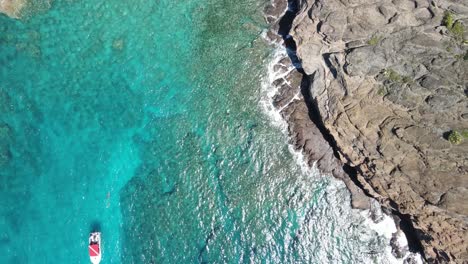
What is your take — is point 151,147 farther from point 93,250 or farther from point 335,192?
point 335,192

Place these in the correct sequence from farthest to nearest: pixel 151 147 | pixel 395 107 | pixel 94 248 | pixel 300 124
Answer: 1. pixel 151 147
2. pixel 94 248
3. pixel 300 124
4. pixel 395 107

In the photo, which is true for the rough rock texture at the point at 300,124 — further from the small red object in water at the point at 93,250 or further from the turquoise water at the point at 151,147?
the small red object in water at the point at 93,250

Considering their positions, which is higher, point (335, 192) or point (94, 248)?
point (335, 192)

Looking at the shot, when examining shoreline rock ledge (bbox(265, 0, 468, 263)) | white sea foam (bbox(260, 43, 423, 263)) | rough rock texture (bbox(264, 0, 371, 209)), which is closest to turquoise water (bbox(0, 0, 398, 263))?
white sea foam (bbox(260, 43, 423, 263))

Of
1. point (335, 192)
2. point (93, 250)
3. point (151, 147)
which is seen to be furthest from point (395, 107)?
point (93, 250)

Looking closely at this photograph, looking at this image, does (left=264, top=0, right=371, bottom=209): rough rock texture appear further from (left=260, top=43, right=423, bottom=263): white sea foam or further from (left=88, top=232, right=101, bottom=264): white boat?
(left=88, top=232, right=101, bottom=264): white boat

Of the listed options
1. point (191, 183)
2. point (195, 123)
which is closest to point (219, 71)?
point (195, 123)

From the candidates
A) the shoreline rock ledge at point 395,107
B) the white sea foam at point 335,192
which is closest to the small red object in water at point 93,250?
the white sea foam at point 335,192
